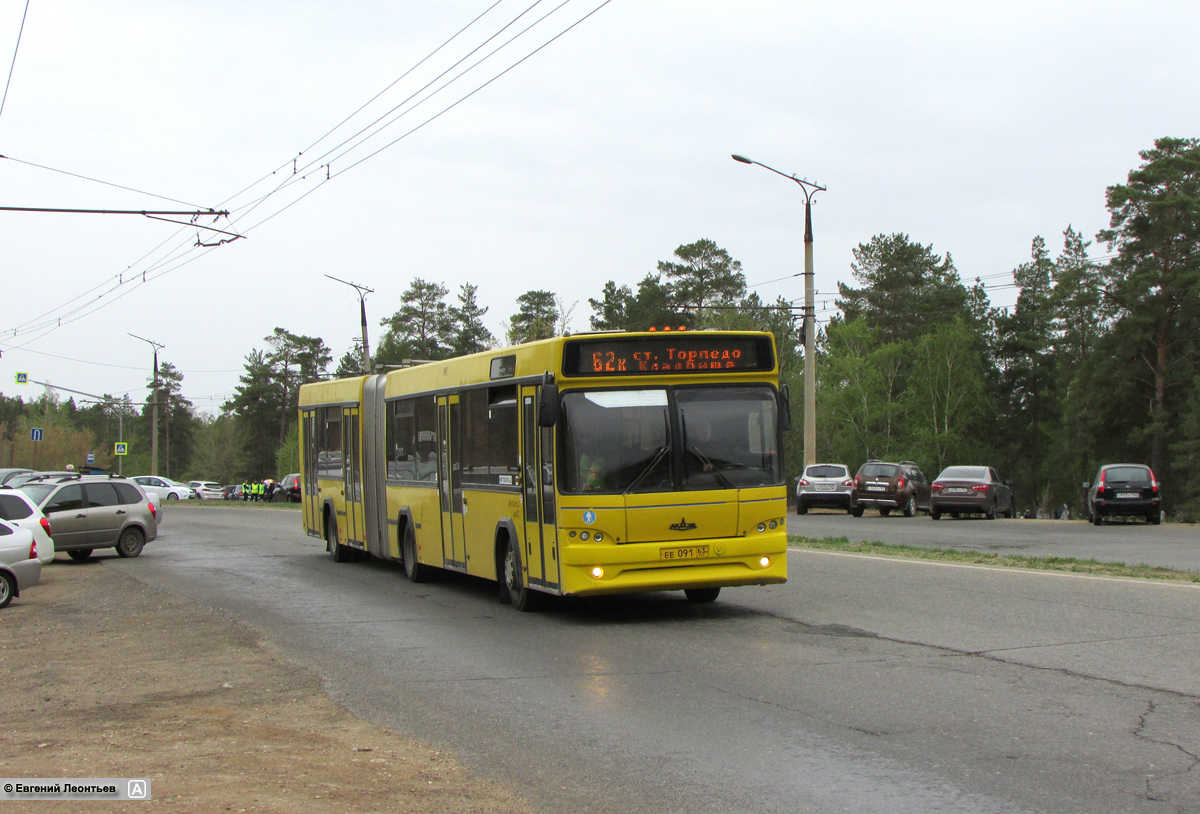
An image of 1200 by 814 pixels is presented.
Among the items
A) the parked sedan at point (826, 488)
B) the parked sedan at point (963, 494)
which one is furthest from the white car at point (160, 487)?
the parked sedan at point (963, 494)

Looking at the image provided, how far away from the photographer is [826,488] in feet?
117

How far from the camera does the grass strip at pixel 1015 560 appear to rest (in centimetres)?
1481

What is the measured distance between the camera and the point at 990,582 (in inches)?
555

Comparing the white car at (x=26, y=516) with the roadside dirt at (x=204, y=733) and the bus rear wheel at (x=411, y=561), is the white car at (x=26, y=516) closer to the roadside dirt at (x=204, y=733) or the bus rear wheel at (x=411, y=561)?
the bus rear wheel at (x=411, y=561)

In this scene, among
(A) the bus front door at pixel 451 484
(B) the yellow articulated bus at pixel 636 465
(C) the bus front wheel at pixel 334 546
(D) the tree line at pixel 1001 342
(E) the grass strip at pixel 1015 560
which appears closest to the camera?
(B) the yellow articulated bus at pixel 636 465

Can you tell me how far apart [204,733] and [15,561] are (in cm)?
1035

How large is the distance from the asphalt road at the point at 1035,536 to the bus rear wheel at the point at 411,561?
9.46 meters

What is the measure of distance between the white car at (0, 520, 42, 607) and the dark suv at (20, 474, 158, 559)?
722 cm

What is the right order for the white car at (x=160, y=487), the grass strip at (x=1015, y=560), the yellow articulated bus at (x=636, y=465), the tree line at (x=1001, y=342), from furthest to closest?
1. the white car at (x=160, y=487)
2. the tree line at (x=1001, y=342)
3. the grass strip at (x=1015, y=560)
4. the yellow articulated bus at (x=636, y=465)

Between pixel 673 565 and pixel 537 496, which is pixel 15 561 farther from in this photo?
pixel 673 565

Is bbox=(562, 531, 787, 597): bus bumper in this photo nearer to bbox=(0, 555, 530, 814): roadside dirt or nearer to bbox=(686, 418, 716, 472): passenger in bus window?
bbox=(686, 418, 716, 472): passenger in bus window

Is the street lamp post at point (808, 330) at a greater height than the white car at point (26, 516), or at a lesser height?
greater

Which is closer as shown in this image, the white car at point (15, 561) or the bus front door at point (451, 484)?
the bus front door at point (451, 484)

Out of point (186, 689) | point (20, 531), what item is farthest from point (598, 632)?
point (20, 531)
